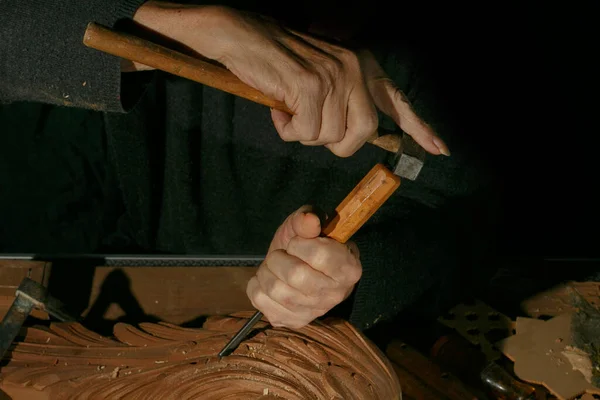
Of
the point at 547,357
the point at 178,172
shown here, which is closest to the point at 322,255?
the point at 547,357

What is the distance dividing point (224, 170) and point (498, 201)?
0.68m

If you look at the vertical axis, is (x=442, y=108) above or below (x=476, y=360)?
above

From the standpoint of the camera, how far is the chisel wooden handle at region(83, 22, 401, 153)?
31.9 inches

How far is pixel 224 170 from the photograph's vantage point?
1.53 meters

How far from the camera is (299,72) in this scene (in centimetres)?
92

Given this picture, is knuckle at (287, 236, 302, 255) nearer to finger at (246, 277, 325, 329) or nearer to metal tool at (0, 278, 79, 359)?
finger at (246, 277, 325, 329)

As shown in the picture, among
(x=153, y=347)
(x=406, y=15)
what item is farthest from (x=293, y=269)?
(x=406, y=15)

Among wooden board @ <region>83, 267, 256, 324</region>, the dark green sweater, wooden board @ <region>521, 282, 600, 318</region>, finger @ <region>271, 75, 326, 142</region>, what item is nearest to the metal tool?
wooden board @ <region>83, 267, 256, 324</region>

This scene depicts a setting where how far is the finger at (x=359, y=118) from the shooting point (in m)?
0.97

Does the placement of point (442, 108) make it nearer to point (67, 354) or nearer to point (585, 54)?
point (585, 54)

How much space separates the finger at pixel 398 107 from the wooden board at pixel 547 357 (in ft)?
1.64

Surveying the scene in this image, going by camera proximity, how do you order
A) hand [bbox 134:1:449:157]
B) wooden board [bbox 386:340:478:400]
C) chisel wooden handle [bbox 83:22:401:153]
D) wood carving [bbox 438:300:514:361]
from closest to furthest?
chisel wooden handle [bbox 83:22:401:153] → hand [bbox 134:1:449:157] → wooden board [bbox 386:340:478:400] → wood carving [bbox 438:300:514:361]

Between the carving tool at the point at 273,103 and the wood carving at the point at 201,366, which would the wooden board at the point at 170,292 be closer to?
the wood carving at the point at 201,366

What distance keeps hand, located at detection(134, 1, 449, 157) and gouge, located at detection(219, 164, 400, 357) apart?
0.45ft
